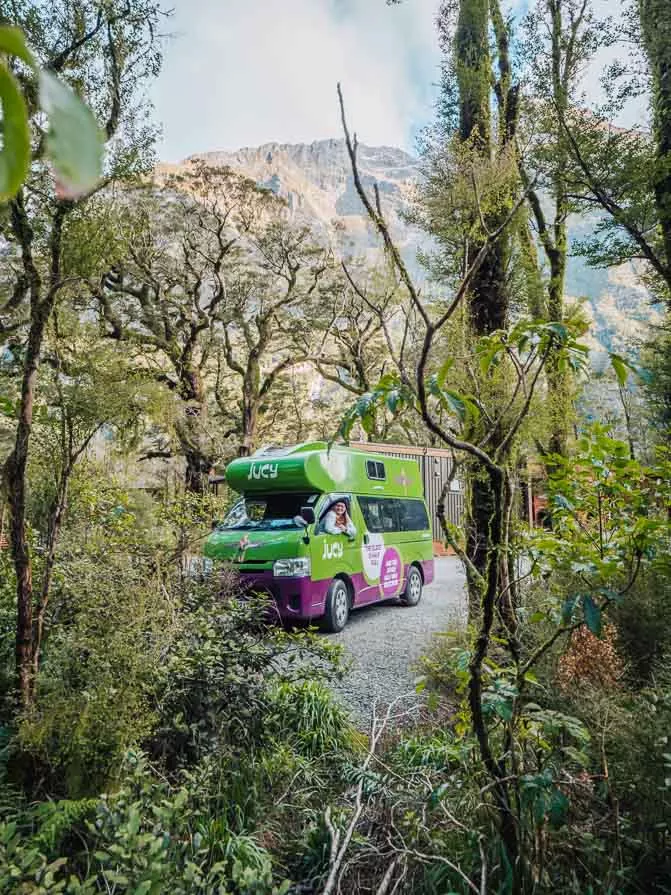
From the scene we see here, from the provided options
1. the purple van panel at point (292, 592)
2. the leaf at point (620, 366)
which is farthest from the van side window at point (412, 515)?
the leaf at point (620, 366)

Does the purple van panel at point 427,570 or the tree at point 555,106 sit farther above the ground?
the tree at point 555,106

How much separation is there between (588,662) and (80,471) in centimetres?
426

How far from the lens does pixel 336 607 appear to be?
22.7 ft

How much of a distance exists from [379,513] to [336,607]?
1784 millimetres

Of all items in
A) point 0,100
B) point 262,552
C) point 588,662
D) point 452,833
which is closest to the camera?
point 0,100

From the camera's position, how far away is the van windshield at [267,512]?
22.4ft

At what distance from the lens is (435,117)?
6.29 meters

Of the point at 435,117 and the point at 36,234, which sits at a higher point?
the point at 435,117

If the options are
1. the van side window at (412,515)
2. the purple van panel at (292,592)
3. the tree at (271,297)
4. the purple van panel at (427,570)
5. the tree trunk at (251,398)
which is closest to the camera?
the purple van panel at (292,592)

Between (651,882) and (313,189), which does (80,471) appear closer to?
(651,882)

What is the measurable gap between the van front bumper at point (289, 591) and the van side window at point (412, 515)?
284cm

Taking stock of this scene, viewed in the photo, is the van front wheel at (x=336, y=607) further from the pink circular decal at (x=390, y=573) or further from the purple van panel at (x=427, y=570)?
the purple van panel at (x=427, y=570)

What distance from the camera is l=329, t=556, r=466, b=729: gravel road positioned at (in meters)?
4.76

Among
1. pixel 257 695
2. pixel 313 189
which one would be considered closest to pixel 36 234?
pixel 257 695
